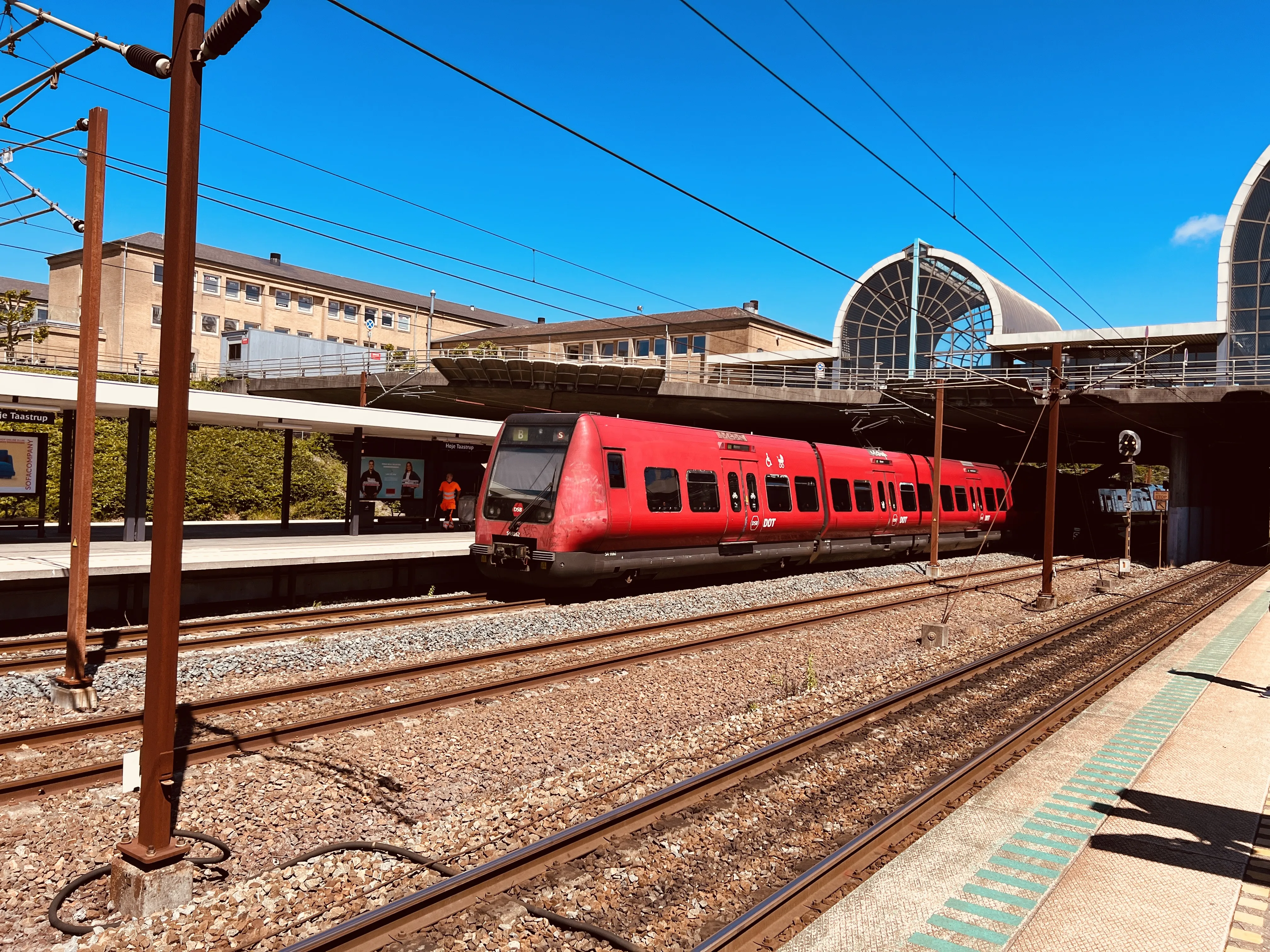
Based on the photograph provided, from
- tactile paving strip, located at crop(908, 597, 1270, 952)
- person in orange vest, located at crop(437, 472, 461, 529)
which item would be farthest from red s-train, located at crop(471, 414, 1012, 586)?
tactile paving strip, located at crop(908, 597, 1270, 952)

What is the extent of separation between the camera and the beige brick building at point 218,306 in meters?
57.1

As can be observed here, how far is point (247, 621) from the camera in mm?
12945

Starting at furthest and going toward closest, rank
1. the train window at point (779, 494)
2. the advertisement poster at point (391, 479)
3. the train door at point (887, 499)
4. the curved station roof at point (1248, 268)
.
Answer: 1. the curved station roof at point (1248, 268)
2. the train door at point (887, 499)
3. the advertisement poster at point (391, 479)
4. the train window at point (779, 494)

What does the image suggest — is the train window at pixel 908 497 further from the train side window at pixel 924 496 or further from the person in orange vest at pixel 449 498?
the person in orange vest at pixel 449 498

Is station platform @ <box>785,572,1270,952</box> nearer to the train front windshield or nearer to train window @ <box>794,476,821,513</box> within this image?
the train front windshield

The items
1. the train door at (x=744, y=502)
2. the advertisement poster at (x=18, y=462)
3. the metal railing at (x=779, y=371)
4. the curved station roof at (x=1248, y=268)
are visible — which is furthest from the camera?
the curved station roof at (x=1248, y=268)

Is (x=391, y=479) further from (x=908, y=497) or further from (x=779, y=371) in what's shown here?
(x=779, y=371)

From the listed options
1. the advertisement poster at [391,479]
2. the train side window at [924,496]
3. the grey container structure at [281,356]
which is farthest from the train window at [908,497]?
the grey container structure at [281,356]

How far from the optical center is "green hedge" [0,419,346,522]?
96.9ft

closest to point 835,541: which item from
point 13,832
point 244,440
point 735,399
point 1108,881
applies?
point 735,399

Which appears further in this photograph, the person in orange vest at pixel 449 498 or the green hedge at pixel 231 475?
the green hedge at pixel 231 475

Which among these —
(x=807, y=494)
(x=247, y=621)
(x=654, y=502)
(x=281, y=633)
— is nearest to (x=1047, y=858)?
(x=281, y=633)

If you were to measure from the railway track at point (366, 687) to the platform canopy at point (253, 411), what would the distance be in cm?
771

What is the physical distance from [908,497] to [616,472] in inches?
511
